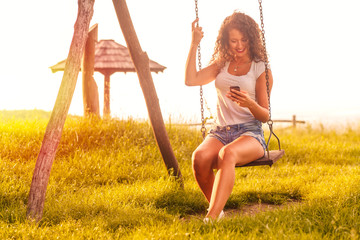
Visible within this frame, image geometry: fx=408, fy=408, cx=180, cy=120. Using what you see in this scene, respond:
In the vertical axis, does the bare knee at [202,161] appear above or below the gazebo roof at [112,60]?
below

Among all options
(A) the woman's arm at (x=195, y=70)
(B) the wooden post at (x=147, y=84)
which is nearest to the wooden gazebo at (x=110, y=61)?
(B) the wooden post at (x=147, y=84)

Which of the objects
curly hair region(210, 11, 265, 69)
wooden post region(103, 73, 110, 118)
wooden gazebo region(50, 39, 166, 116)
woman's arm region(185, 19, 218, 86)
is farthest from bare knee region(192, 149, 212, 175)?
wooden gazebo region(50, 39, 166, 116)

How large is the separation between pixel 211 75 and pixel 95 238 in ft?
6.89

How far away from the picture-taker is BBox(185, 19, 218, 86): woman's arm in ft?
14.5

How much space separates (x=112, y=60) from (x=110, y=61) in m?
0.08

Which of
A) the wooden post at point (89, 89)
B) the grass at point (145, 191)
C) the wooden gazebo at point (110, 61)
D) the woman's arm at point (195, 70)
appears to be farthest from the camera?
the wooden gazebo at point (110, 61)

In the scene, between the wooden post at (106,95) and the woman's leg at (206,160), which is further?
the wooden post at (106,95)

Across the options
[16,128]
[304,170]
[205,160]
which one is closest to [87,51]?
[16,128]

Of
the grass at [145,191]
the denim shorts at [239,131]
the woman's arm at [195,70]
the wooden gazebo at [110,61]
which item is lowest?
the grass at [145,191]

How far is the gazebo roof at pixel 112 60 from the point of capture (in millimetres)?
13797

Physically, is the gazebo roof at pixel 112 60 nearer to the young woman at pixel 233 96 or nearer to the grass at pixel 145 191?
the grass at pixel 145 191

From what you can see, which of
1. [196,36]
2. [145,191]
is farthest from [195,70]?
[145,191]

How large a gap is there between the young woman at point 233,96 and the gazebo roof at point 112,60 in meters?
9.57

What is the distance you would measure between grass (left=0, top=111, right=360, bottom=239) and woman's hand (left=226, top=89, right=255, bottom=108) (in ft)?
3.40
